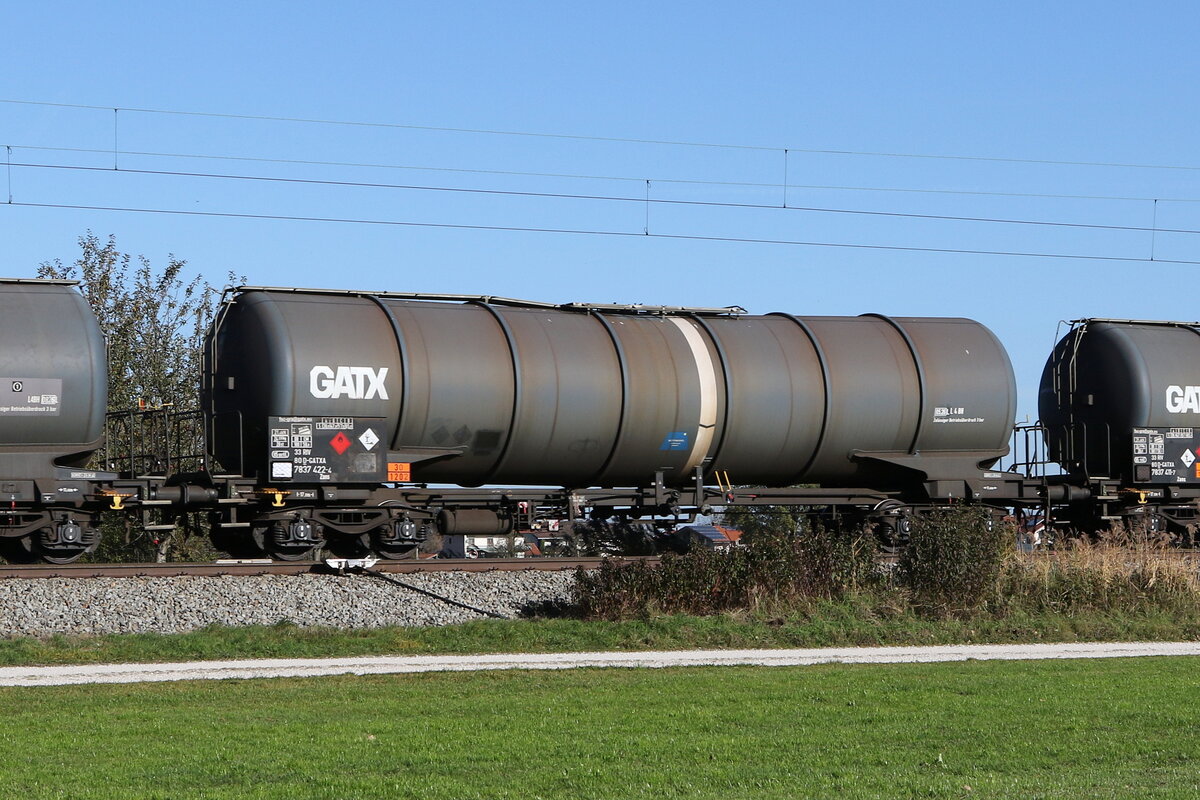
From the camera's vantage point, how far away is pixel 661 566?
56.5ft

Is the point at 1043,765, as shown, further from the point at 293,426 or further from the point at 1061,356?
the point at 1061,356

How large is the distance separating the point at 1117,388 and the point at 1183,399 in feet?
3.90

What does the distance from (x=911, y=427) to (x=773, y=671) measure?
10.0 meters

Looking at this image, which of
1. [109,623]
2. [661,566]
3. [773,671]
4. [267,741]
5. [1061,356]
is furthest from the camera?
[1061,356]

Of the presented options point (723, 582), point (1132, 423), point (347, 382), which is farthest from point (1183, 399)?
point (347, 382)

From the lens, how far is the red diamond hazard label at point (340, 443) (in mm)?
19312

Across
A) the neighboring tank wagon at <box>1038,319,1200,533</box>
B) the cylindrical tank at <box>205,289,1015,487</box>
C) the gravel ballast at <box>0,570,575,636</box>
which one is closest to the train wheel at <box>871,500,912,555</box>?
the cylindrical tank at <box>205,289,1015,487</box>

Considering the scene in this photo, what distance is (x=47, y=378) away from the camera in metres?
18.5

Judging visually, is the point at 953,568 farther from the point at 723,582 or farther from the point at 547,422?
the point at 547,422

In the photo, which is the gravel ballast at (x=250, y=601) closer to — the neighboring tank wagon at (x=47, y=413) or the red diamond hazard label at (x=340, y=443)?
the neighboring tank wagon at (x=47, y=413)

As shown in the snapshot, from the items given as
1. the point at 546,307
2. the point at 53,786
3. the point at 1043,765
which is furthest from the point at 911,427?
the point at 53,786

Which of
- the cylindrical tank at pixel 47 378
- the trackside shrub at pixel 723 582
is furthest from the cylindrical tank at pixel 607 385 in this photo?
the trackside shrub at pixel 723 582

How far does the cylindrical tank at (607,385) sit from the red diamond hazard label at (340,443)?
35cm

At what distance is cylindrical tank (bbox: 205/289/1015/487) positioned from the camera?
63.7ft
